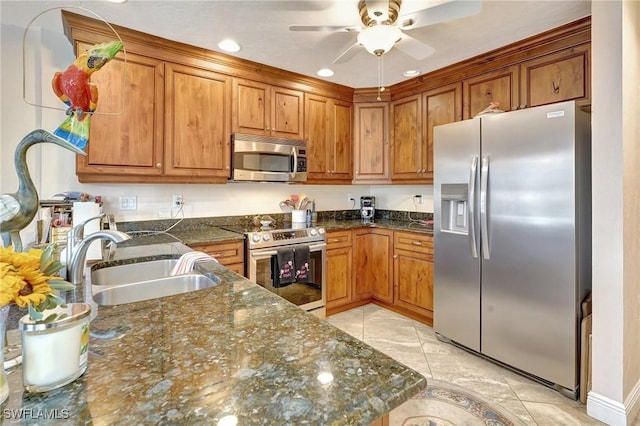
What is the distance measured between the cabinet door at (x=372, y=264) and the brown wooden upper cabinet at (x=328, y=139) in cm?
74

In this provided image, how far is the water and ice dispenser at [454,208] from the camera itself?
8.20 ft

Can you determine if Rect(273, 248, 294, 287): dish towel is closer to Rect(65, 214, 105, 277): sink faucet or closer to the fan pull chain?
Rect(65, 214, 105, 277): sink faucet

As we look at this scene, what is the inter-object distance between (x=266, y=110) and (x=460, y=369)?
2737 mm

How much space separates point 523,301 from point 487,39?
6.49 ft

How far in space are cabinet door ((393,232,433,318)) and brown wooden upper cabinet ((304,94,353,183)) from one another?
3.31 feet

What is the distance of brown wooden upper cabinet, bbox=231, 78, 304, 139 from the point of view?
2931mm

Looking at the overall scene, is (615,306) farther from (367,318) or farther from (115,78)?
(115,78)

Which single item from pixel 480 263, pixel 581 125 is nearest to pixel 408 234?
pixel 480 263

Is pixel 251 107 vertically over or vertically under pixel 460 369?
over

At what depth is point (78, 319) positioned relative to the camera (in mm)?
596

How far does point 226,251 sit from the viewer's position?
2574 mm

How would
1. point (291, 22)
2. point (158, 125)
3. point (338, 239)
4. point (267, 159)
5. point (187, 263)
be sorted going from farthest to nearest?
point (338, 239)
point (267, 159)
point (158, 125)
point (291, 22)
point (187, 263)

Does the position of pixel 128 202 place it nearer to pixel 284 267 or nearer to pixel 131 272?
pixel 131 272

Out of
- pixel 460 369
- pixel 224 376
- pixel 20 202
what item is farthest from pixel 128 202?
pixel 460 369
